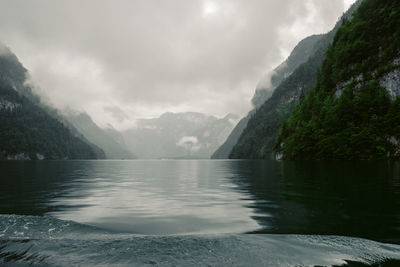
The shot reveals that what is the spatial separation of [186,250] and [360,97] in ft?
319

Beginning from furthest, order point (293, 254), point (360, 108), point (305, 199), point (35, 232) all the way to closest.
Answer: point (360, 108), point (305, 199), point (35, 232), point (293, 254)

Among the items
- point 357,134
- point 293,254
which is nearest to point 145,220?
point 293,254

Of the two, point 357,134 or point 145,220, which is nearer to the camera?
point 145,220

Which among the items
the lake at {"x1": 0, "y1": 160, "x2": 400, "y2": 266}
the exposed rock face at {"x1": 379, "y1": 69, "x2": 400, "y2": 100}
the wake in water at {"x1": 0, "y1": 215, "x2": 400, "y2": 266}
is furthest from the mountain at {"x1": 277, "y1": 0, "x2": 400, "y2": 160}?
the wake in water at {"x1": 0, "y1": 215, "x2": 400, "y2": 266}

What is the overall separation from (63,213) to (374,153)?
89.9 m

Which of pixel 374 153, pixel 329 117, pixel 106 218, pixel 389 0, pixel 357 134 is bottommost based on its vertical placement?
pixel 106 218

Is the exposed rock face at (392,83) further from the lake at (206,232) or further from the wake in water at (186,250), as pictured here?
the wake in water at (186,250)

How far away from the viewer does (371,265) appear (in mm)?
6273

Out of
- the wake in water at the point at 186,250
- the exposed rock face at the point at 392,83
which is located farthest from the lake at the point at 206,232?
the exposed rock face at the point at 392,83

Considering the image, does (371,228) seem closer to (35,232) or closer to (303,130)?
(35,232)

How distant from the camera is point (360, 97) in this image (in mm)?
86938

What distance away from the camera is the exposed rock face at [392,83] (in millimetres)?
81875

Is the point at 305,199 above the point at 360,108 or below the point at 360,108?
below

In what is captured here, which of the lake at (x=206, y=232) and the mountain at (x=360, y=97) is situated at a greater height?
the mountain at (x=360, y=97)
